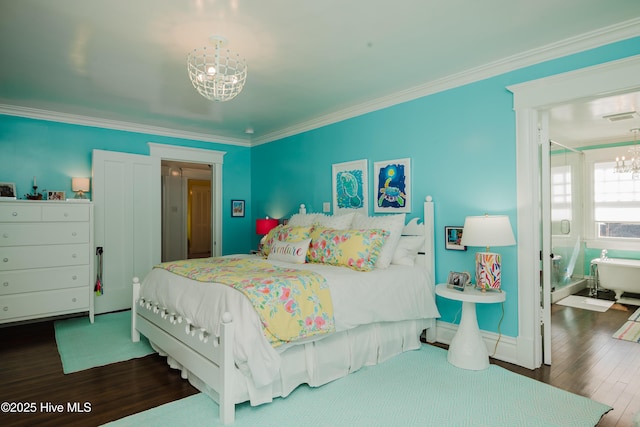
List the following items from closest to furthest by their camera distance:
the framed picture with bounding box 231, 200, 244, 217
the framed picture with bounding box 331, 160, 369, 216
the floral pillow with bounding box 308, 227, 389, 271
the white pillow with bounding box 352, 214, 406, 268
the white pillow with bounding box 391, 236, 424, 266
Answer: the floral pillow with bounding box 308, 227, 389, 271 → the white pillow with bounding box 352, 214, 406, 268 → the white pillow with bounding box 391, 236, 424, 266 → the framed picture with bounding box 331, 160, 369, 216 → the framed picture with bounding box 231, 200, 244, 217

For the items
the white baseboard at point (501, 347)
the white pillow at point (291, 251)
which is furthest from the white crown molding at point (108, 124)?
the white baseboard at point (501, 347)

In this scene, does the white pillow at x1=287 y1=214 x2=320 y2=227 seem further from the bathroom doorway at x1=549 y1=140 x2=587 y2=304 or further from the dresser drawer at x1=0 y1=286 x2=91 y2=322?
the bathroom doorway at x1=549 y1=140 x2=587 y2=304

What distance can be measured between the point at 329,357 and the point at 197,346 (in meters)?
0.92

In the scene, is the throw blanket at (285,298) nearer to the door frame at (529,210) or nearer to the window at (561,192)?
the door frame at (529,210)

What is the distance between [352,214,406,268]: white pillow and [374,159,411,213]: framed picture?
0.91 feet

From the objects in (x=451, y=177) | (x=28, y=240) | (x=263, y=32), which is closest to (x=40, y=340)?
(x=28, y=240)

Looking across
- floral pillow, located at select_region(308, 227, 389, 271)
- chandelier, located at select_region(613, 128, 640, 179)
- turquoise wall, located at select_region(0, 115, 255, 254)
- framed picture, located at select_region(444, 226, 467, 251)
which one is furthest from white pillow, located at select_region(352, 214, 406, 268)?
chandelier, located at select_region(613, 128, 640, 179)

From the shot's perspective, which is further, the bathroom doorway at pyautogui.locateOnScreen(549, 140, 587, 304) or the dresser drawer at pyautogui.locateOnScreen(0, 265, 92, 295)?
the bathroom doorway at pyautogui.locateOnScreen(549, 140, 587, 304)

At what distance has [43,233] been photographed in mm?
3943

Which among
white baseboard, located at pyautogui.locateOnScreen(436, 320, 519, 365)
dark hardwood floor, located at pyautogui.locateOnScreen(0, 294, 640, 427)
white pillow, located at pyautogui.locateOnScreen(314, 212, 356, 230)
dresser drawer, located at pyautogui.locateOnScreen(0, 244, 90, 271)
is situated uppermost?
white pillow, located at pyautogui.locateOnScreen(314, 212, 356, 230)

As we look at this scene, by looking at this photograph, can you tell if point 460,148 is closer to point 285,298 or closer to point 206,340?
point 285,298

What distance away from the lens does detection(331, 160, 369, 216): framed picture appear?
4.21 meters

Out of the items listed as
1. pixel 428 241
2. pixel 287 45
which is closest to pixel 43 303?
pixel 287 45

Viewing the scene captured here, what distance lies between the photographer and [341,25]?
246cm
